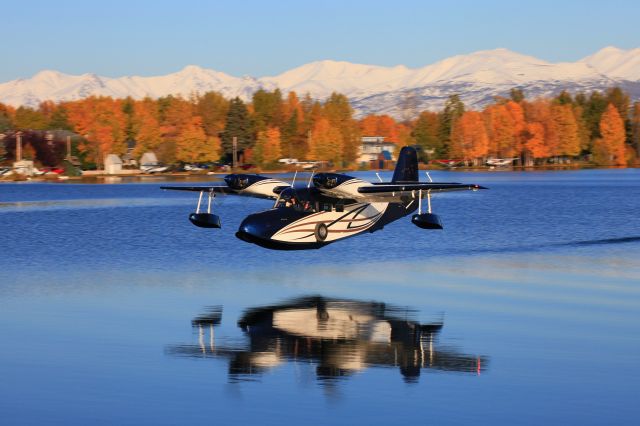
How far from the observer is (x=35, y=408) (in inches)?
712

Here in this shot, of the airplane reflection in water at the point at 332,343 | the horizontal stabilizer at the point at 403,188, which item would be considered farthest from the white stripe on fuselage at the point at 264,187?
the airplane reflection in water at the point at 332,343

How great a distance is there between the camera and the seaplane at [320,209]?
1527 inches

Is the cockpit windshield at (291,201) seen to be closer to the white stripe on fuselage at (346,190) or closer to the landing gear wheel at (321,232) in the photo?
the landing gear wheel at (321,232)

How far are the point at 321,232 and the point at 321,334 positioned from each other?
52.1 ft

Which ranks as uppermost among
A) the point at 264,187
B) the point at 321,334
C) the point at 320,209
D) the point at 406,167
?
the point at 406,167

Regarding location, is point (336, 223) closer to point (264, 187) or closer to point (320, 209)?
point (320, 209)

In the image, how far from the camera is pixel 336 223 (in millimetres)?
41938

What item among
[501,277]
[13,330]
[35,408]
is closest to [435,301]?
[501,277]

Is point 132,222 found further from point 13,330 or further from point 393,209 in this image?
point 13,330

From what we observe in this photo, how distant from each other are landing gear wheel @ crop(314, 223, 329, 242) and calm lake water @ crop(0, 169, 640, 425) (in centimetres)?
133

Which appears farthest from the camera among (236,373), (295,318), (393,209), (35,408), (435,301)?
(393,209)

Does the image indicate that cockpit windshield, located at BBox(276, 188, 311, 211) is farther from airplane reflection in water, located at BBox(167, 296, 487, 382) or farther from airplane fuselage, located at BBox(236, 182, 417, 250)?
airplane reflection in water, located at BBox(167, 296, 487, 382)

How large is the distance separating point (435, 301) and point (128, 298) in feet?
32.0

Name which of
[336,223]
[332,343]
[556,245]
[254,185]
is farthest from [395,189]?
[332,343]
